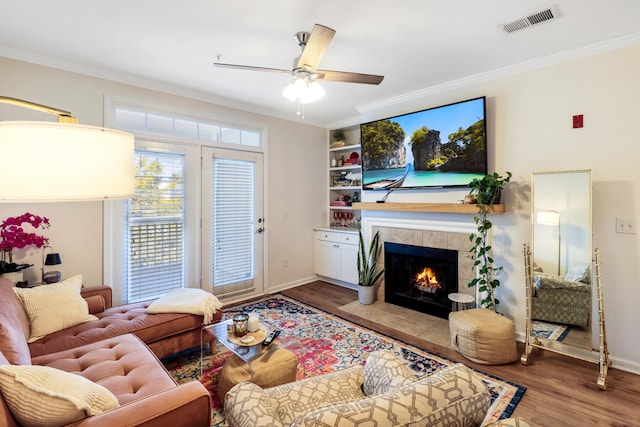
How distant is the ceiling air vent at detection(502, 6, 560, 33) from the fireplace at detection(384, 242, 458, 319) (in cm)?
214

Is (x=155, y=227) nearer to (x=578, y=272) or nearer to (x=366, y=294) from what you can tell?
(x=366, y=294)

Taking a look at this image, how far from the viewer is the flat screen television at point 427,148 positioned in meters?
3.15

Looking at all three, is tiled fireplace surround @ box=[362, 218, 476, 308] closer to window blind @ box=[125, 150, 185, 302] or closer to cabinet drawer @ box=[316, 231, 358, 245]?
cabinet drawer @ box=[316, 231, 358, 245]

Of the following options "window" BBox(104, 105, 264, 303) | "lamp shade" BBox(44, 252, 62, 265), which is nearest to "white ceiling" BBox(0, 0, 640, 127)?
"window" BBox(104, 105, 264, 303)

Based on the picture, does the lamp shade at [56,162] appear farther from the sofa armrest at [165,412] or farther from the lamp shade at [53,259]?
the lamp shade at [53,259]

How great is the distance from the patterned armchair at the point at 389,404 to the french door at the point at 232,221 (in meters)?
2.77

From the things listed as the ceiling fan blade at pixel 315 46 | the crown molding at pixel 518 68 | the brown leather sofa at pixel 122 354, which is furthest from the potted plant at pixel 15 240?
the crown molding at pixel 518 68

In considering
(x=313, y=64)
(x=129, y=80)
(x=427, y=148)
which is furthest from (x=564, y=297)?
(x=129, y=80)

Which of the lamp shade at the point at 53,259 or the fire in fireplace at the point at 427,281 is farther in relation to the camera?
A: the fire in fireplace at the point at 427,281

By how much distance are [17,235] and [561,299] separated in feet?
14.5

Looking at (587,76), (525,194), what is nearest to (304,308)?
(525,194)

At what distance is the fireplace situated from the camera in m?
3.53

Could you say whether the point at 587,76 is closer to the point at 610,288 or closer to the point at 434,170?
the point at 434,170

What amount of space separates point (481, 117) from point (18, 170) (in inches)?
134
